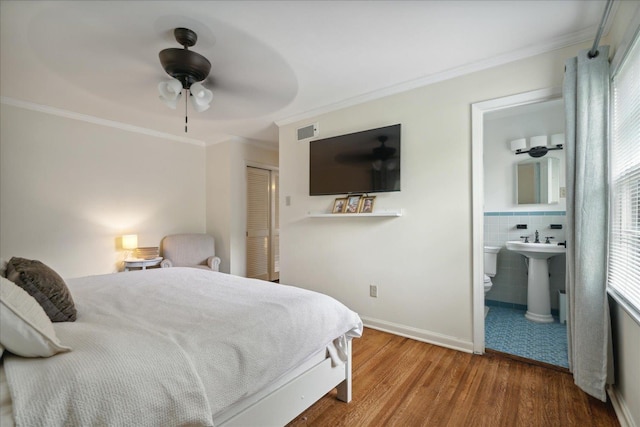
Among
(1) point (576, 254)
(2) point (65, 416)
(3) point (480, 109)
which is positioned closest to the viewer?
(2) point (65, 416)

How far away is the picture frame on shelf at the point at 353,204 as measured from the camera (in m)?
3.10

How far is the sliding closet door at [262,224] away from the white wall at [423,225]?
6.06 feet

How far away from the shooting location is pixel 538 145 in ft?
11.0

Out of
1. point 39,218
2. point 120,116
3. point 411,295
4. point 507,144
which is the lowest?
point 411,295

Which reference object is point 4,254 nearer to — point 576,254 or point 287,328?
point 287,328

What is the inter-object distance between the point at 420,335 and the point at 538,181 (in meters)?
2.32

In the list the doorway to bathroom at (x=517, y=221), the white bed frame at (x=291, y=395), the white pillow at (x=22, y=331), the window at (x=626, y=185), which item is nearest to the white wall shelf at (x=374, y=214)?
the doorway to bathroom at (x=517, y=221)

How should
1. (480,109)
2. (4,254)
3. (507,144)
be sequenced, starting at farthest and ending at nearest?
(507,144) < (4,254) < (480,109)

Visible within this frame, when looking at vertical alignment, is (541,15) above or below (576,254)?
above

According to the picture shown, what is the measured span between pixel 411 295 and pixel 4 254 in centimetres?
417

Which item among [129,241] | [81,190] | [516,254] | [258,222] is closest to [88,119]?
[81,190]

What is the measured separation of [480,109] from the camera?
2.44 metres

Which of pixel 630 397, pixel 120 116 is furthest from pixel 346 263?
pixel 120 116

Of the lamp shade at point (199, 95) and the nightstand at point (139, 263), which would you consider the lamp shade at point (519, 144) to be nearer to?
the lamp shade at point (199, 95)
